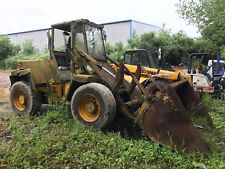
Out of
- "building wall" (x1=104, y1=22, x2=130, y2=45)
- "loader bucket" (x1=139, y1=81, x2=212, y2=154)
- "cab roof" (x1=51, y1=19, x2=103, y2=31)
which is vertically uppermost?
"building wall" (x1=104, y1=22, x2=130, y2=45)

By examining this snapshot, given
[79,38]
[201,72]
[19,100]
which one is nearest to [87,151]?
[79,38]

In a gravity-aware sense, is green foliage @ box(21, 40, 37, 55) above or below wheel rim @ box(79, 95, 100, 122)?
above

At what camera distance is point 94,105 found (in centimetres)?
679

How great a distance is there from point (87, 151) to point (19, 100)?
155 inches

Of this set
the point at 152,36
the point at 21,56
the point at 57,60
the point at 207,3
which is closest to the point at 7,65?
the point at 21,56

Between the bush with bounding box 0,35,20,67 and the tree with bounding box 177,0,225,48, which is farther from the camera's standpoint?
the bush with bounding box 0,35,20,67

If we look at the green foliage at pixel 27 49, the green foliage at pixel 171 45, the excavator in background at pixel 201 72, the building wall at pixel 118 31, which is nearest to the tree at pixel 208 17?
the green foliage at pixel 171 45

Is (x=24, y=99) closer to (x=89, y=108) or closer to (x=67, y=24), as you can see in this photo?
(x=67, y=24)

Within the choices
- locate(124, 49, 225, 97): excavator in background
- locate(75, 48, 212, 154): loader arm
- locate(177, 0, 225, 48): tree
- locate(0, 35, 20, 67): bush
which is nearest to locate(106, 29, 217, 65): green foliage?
locate(177, 0, 225, 48): tree

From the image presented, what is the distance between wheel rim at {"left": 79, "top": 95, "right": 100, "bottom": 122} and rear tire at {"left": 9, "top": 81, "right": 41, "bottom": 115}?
1819 mm

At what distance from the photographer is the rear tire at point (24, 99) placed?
8.24 m

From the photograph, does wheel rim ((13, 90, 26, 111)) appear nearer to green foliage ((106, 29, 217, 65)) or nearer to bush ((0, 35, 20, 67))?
green foliage ((106, 29, 217, 65))

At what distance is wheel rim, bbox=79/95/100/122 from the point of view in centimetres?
673

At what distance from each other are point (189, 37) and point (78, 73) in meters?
16.3
